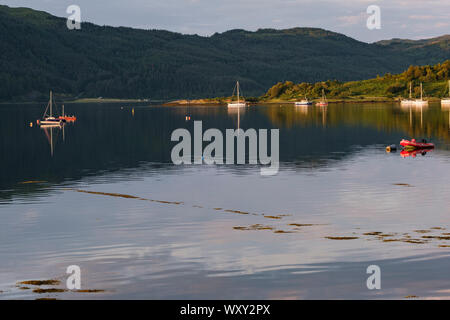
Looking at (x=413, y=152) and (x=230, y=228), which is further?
(x=413, y=152)

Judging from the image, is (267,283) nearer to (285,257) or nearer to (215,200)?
(285,257)

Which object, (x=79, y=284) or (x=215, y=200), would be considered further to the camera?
(x=215, y=200)

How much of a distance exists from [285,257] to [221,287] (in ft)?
19.5

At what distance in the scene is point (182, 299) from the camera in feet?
87.1

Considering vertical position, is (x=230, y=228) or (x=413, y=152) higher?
(x=413, y=152)

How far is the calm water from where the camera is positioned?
94.2 ft

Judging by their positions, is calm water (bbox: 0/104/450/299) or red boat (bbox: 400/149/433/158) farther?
red boat (bbox: 400/149/433/158)

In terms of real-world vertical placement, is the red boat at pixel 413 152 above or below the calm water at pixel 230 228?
above

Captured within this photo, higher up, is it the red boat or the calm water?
the red boat

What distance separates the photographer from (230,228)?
40781mm

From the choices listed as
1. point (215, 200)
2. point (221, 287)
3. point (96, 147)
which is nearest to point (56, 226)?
point (215, 200)

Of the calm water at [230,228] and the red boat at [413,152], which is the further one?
the red boat at [413,152]

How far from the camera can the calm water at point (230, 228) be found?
1131 inches
